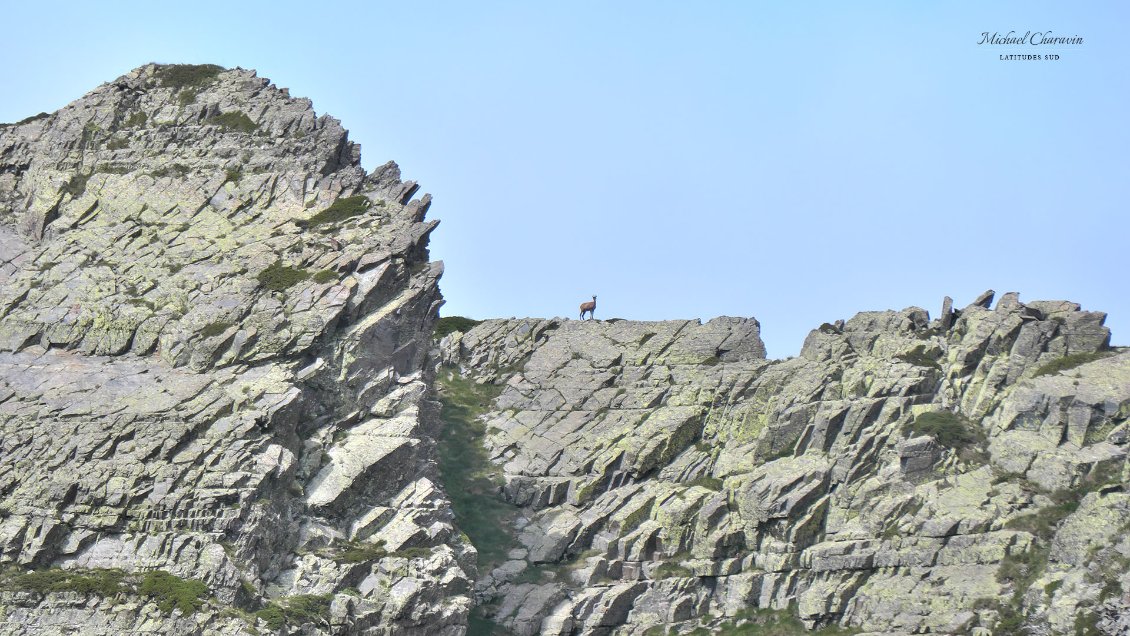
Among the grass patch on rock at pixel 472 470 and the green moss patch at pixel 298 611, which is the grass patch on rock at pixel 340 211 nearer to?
the grass patch on rock at pixel 472 470

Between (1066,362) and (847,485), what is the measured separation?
14.4m

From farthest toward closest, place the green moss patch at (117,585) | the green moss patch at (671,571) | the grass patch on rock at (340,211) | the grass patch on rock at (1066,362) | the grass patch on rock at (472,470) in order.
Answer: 1. the grass patch on rock at (340,211)
2. the grass patch on rock at (472,470)
3. the grass patch on rock at (1066,362)
4. the green moss patch at (671,571)
5. the green moss patch at (117,585)

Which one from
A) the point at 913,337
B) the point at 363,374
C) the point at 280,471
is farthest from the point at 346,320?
the point at 913,337

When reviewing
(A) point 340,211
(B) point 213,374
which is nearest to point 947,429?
(A) point 340,211

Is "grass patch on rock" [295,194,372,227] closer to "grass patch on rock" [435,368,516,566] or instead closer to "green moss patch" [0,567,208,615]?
"grass patch on rock" [435,368,516,566]

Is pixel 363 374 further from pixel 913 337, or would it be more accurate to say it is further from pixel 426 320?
pixel 913 337

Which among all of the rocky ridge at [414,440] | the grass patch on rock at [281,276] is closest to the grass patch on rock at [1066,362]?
the rocky ridge at [414,440]

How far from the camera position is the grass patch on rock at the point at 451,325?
387 ft

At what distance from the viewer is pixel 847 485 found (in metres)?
86.1

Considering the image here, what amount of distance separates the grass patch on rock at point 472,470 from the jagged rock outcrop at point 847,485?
3.38ft

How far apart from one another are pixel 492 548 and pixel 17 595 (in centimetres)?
2798

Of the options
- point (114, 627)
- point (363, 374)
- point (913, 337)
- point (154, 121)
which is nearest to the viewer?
point (114, 627)

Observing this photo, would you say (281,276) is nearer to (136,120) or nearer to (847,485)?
(136,120)

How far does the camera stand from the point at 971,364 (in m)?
90.1
